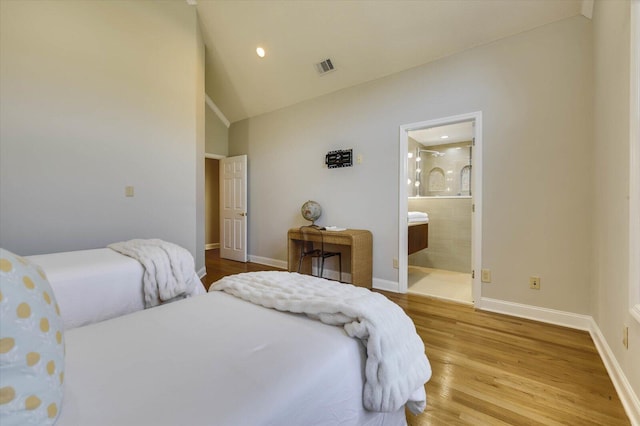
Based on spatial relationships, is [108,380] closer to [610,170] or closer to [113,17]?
[610,170]

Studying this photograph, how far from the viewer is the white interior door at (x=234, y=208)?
15.9ft

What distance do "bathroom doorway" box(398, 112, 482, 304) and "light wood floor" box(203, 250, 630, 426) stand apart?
592 millimetres

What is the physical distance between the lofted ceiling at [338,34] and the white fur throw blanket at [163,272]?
2.72 meters

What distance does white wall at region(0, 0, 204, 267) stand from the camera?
2.47 meters

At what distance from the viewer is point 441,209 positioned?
180 inches

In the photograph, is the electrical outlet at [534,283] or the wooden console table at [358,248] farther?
the wooden console table at [358,248]

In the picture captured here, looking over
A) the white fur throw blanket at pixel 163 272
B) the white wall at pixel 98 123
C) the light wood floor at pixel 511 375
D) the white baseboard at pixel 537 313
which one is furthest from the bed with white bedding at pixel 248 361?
the white wall at pixel 98 123

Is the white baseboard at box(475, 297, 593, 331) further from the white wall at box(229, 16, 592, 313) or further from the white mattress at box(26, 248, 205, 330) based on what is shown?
the white mattress at box(26, 248, 205, 330)

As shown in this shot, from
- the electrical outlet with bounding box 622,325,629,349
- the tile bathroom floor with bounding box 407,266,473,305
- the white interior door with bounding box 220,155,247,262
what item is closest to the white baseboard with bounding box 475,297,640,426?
the electrical outlet with bounding box 622,325,629,349

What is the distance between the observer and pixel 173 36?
10.8 ft

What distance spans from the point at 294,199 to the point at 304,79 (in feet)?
5.47

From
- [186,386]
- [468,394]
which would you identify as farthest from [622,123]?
[186,386]

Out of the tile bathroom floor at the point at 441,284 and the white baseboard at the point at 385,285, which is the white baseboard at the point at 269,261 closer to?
the white baseboard at the point at 385,285

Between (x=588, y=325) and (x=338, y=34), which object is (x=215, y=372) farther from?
(x=338, y=34)
